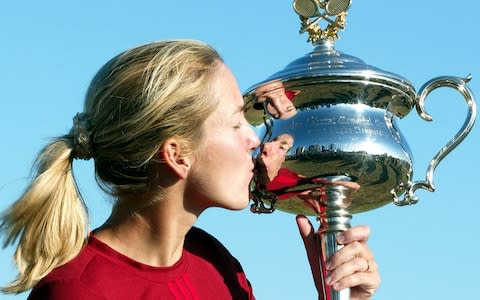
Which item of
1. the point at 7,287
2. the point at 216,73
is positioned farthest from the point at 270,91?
the point at 7,287

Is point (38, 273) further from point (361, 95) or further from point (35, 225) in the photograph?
point (361, 95)

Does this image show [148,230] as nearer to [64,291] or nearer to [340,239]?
[64,291]

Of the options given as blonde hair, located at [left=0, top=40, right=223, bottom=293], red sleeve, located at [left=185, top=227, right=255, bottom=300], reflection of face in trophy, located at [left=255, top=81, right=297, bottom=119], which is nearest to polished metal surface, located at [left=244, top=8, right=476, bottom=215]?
reflection of face in trophy, located at [left=255, top=81, right=297, bottom=119]

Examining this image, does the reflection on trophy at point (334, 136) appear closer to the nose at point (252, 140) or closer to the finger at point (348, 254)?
the finger at point (348, 254)

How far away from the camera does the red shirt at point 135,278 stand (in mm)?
2549

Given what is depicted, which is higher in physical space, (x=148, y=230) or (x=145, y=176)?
(x=145, y=176)

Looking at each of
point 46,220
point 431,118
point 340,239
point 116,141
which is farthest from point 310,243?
point 46,220

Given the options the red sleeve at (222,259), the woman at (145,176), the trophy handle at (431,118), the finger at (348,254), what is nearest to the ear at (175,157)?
the woman at (145,176)

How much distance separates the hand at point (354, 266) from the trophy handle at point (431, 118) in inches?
15.7

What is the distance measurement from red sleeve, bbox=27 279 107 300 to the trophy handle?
121 cm

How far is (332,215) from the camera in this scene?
3.10m

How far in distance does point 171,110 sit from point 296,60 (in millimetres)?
735

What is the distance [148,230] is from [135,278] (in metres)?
0.15

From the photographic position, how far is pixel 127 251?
2730mm
